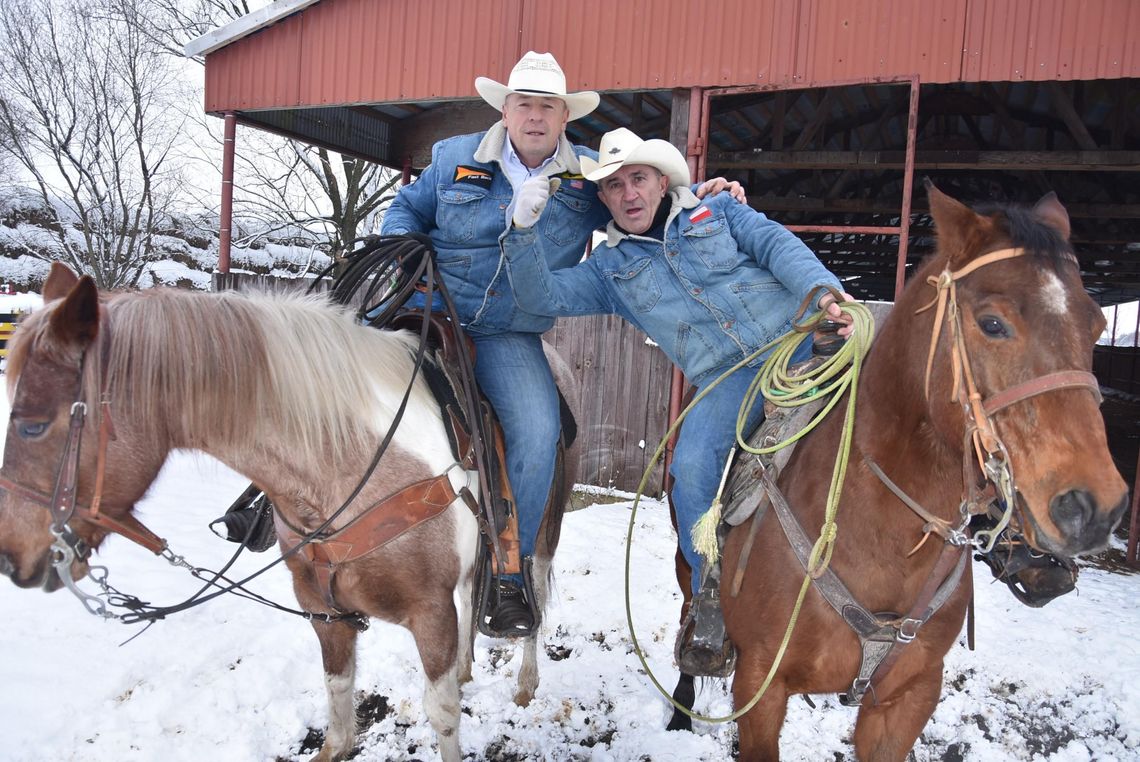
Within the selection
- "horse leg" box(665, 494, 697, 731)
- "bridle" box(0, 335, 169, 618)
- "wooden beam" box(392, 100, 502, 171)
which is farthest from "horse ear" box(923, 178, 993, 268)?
"wooden beam" box(392, 100, 502, 171)

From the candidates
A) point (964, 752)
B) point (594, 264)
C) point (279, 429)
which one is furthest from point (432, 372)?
point (964, 752)

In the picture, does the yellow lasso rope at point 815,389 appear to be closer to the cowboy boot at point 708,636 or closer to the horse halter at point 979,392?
the cowboy boot at point 708,636

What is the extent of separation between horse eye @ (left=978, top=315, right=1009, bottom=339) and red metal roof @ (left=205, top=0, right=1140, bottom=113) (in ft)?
16.6

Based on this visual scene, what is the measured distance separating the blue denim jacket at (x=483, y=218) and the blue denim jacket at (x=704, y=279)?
24 centimetres

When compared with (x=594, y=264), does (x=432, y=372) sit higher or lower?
lower

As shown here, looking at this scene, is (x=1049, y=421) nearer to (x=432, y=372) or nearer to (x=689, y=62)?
(x=432, y=372)

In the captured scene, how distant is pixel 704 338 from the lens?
8.93 ft

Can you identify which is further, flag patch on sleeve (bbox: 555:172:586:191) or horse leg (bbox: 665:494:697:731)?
horse leg (bbox: 665:494:697:731)

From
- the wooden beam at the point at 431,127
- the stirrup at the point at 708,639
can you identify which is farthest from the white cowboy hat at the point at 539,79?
the wooden beam at the point at 431,127

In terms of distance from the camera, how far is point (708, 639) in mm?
2438

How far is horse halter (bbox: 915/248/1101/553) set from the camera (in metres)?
1.41

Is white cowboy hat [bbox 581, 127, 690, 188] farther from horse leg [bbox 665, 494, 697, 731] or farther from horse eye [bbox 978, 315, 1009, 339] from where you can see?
horse leg [bbox 665, 494, 697, 731]

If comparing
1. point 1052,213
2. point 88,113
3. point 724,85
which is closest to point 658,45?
point 724,85

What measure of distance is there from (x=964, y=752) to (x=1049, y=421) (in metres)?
2.69
